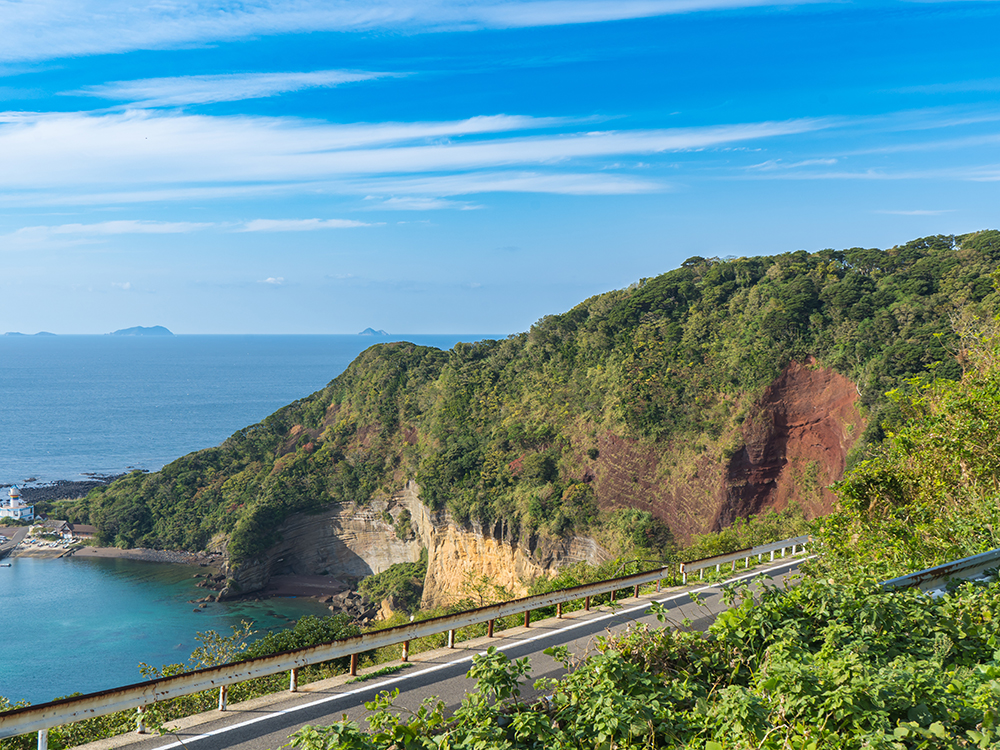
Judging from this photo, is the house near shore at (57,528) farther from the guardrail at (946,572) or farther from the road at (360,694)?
the guardrail at (946,572)

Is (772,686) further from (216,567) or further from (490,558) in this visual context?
(216,567)

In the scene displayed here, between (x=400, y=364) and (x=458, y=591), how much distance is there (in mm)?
26997

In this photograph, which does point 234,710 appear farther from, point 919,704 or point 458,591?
point 458,591

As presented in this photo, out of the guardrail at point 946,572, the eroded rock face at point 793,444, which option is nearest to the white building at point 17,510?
the eroded rock face at point 793,444

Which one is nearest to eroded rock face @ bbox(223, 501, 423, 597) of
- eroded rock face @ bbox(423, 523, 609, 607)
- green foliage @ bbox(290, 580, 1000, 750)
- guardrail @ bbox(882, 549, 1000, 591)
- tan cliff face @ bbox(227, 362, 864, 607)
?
eroded rock face @ bbox(423, 523, 609, 607)

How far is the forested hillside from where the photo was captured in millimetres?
39531

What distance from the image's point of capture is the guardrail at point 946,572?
25.0 feet

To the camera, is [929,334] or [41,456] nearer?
[929,334]

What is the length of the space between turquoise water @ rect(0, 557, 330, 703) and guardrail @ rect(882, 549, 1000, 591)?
47293 millimetres

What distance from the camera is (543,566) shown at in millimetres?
41625

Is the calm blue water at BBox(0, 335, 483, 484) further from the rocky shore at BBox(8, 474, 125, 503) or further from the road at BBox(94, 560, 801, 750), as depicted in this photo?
the road at BBox(94, 560, 801, 750)

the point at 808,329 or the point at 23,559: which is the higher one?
the point at 808,329

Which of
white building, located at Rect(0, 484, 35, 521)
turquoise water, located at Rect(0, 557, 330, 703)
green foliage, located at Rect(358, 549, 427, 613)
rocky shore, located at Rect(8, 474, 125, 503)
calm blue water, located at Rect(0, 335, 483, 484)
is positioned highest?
calm blue water, located at Rect(0, 335, 483, 484)

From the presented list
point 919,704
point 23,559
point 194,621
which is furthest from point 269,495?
point 919,704
